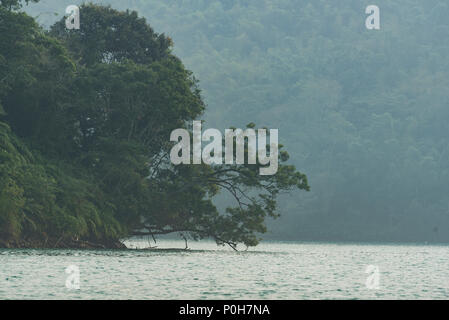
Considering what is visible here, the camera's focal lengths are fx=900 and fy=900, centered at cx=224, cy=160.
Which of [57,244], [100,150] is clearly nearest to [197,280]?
[57,244]

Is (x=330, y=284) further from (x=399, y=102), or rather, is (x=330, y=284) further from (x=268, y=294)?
(x=399, y=102)

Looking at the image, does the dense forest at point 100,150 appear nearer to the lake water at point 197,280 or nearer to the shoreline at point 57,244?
the shoreline at point 57,244

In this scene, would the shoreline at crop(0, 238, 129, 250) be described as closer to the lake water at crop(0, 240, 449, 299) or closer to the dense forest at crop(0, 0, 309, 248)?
the dense forest at crop(0, 0, 309, 248)

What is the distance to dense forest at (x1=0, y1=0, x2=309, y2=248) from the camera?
4066cm

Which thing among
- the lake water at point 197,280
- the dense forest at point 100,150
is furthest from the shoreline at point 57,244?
the lake water at point 197,280

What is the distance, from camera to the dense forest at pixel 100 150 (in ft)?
133

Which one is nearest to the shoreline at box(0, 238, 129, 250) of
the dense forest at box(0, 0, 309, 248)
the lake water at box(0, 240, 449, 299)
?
the dense forest at box(0, 0, 309, 248)

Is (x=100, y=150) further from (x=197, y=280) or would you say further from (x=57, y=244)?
(x=197, y=280)

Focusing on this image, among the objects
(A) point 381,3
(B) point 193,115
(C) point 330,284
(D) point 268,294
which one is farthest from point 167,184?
(A) point 381,3

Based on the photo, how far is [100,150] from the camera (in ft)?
151

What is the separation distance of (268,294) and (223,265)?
11495 mm

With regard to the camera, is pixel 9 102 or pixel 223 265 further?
pixel 9 102
